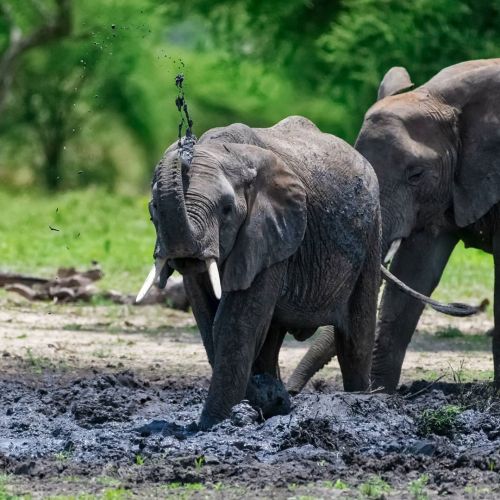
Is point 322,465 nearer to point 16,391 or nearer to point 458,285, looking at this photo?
point 16,391

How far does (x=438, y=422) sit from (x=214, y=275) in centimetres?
135

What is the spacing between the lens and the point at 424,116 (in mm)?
9844

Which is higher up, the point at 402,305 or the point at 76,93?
the point at 76,93

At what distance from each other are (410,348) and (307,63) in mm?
14037

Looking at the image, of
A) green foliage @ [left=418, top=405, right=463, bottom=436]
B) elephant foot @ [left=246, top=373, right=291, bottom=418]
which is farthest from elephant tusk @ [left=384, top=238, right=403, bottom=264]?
green foliage @ [left=418, top=405, right=463, bottom=436]

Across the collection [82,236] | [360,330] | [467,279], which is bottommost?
[360,330]

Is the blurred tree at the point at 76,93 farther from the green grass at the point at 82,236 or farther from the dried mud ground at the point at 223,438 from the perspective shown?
the dried mud ground at the point at 223,438

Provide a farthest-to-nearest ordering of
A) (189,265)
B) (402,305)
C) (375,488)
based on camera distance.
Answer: (402,305) → (189,265) → (375,488)

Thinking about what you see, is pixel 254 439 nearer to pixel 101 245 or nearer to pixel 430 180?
pixel 430 180

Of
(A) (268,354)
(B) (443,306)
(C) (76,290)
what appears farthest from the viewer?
(C) (76,290)

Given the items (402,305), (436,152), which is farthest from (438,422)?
(436,152)

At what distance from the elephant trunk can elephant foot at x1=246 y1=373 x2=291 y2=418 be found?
142 centimetres

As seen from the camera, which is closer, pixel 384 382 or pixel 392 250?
pixel 392 250

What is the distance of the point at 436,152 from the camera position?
987 centimetres
